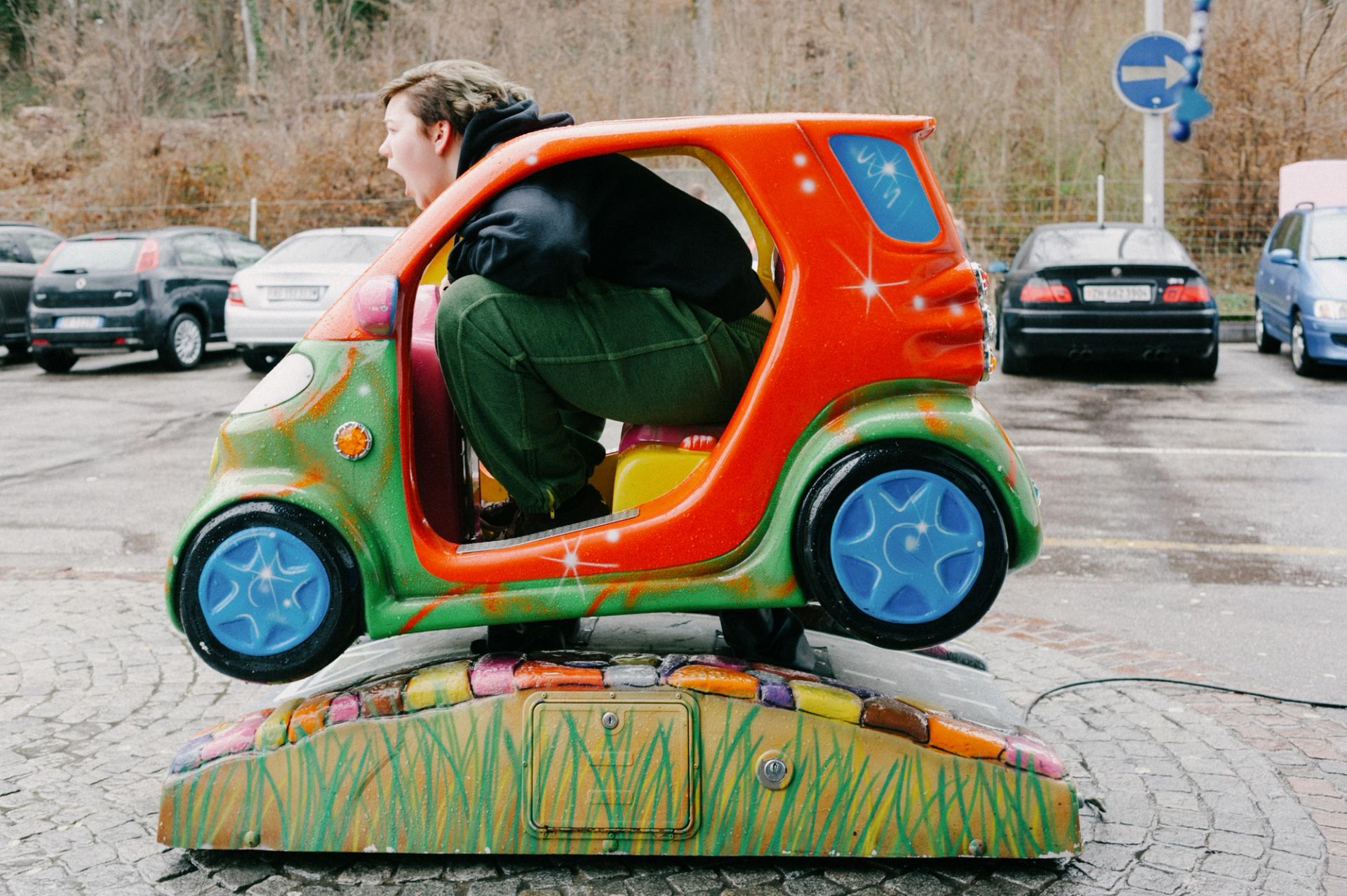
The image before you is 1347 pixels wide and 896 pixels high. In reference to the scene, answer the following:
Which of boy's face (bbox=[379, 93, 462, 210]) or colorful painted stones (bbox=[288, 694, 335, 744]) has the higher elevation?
boy's face (bbox=[379, 93, 462, 210])

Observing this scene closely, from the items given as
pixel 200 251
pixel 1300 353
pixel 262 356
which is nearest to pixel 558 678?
pixel 1300 353

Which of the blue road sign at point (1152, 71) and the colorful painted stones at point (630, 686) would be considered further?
the blue road sign at point (1152, 71)

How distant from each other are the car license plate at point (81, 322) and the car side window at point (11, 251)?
2645 mm

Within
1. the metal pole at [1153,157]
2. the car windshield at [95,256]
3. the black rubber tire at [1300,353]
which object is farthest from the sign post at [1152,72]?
the car windshield at [95,256]

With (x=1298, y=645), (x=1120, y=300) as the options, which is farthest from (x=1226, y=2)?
(x=1298, y=645)

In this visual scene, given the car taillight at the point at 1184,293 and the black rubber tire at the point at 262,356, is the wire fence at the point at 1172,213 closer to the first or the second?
the car taillight at the point at 1184,293

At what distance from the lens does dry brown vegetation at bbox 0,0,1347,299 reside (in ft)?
64.0

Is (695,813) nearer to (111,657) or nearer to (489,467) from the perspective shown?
(489,467)

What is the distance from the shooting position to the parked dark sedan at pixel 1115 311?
1223cm

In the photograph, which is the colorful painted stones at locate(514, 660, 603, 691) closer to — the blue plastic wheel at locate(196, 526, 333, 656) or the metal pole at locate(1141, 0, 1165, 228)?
the blue plastic wheel at locate(196, 526, 333, 656)

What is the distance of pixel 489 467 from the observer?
3246 millimetres

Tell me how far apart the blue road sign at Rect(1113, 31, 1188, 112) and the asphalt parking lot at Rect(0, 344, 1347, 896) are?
5.83 m

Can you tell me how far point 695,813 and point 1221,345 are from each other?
14.4 meters

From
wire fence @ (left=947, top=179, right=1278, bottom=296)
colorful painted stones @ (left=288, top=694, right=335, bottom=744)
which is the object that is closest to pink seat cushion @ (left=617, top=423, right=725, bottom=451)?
colorful painted stones @ (left=288, top=694, right=335, bottom=744)
